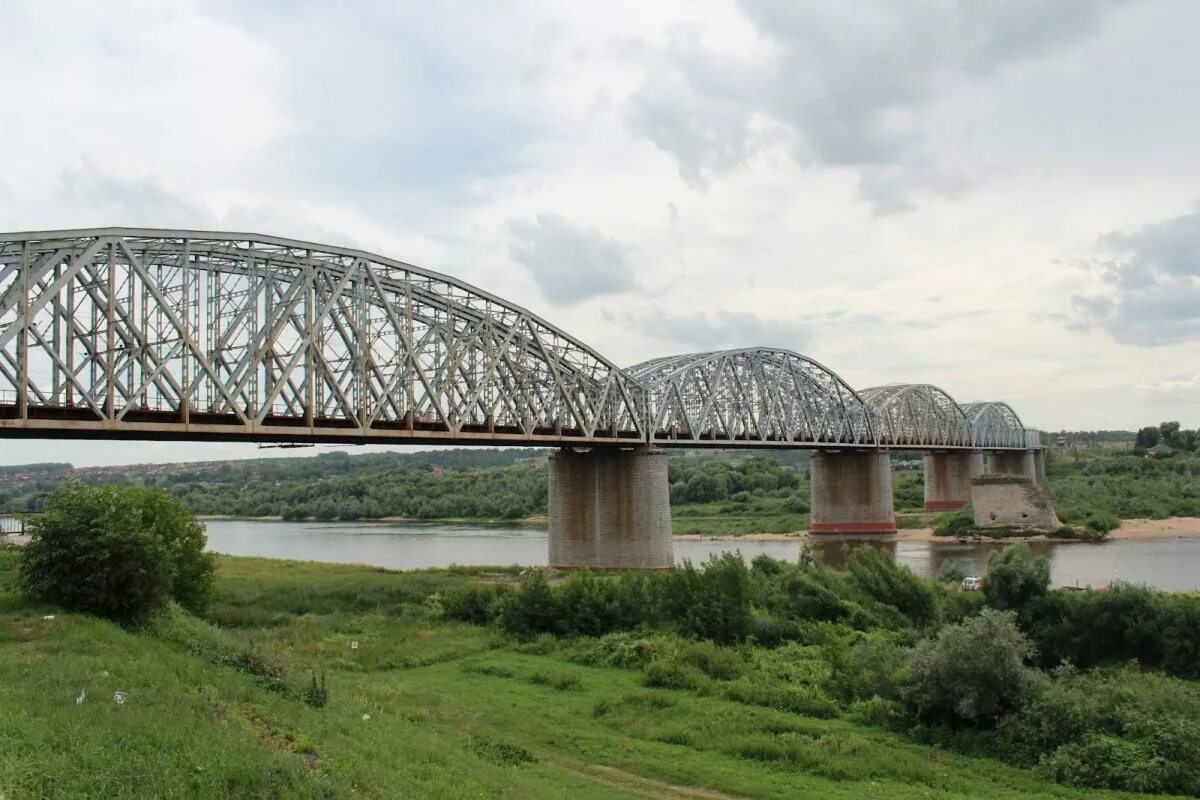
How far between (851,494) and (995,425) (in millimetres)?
63145

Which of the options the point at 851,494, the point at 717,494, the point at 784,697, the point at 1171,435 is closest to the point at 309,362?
the point at 784,697

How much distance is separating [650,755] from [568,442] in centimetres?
3752

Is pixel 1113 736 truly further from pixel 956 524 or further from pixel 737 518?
pixel 737 518

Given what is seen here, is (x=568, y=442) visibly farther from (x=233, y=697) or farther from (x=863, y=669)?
(x=233, y=697)

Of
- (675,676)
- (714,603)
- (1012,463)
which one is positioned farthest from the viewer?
(1012,463)

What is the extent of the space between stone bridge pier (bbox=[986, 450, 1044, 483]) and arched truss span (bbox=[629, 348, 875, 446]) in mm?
52975

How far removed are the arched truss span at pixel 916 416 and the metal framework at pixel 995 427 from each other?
659cm

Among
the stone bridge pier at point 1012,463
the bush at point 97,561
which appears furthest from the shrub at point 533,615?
the stone bridge pier at point 1012,463

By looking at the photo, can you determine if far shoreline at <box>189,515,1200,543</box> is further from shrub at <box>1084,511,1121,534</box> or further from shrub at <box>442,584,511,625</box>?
shrub at <box>442,584,511,625</box>

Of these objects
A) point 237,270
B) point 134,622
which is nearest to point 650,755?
point 134,622

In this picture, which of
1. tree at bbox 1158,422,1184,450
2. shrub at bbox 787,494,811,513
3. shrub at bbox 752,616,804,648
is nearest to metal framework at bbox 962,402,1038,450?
tree at bbox 1158,422,1184,450

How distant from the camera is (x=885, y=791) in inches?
721

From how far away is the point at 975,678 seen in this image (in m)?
22.4

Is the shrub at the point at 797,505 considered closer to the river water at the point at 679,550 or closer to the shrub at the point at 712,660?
the river water at the point at 679,550
